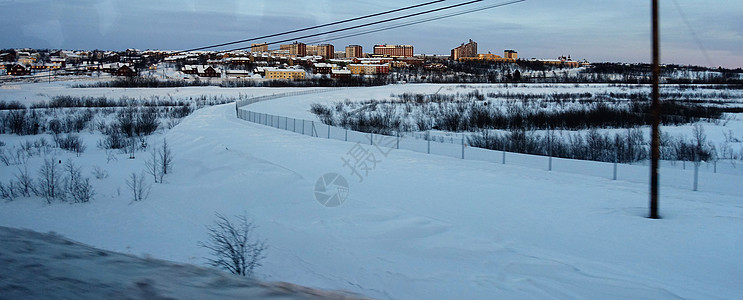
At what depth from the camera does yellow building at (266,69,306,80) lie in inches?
6934

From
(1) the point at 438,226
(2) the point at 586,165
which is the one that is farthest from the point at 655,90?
(2) the point at 586,165

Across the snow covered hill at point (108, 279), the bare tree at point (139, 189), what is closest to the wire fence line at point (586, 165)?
the bare tree at point (139, 189)

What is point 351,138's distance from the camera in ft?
119

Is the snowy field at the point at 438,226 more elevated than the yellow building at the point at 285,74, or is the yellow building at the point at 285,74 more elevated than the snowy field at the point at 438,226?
the yellow building at the point at 285,74

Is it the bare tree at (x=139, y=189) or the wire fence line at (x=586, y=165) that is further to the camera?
the wire fence line at (x=586, y=165)

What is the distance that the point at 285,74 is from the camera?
590 ft

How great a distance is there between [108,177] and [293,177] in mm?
11294
